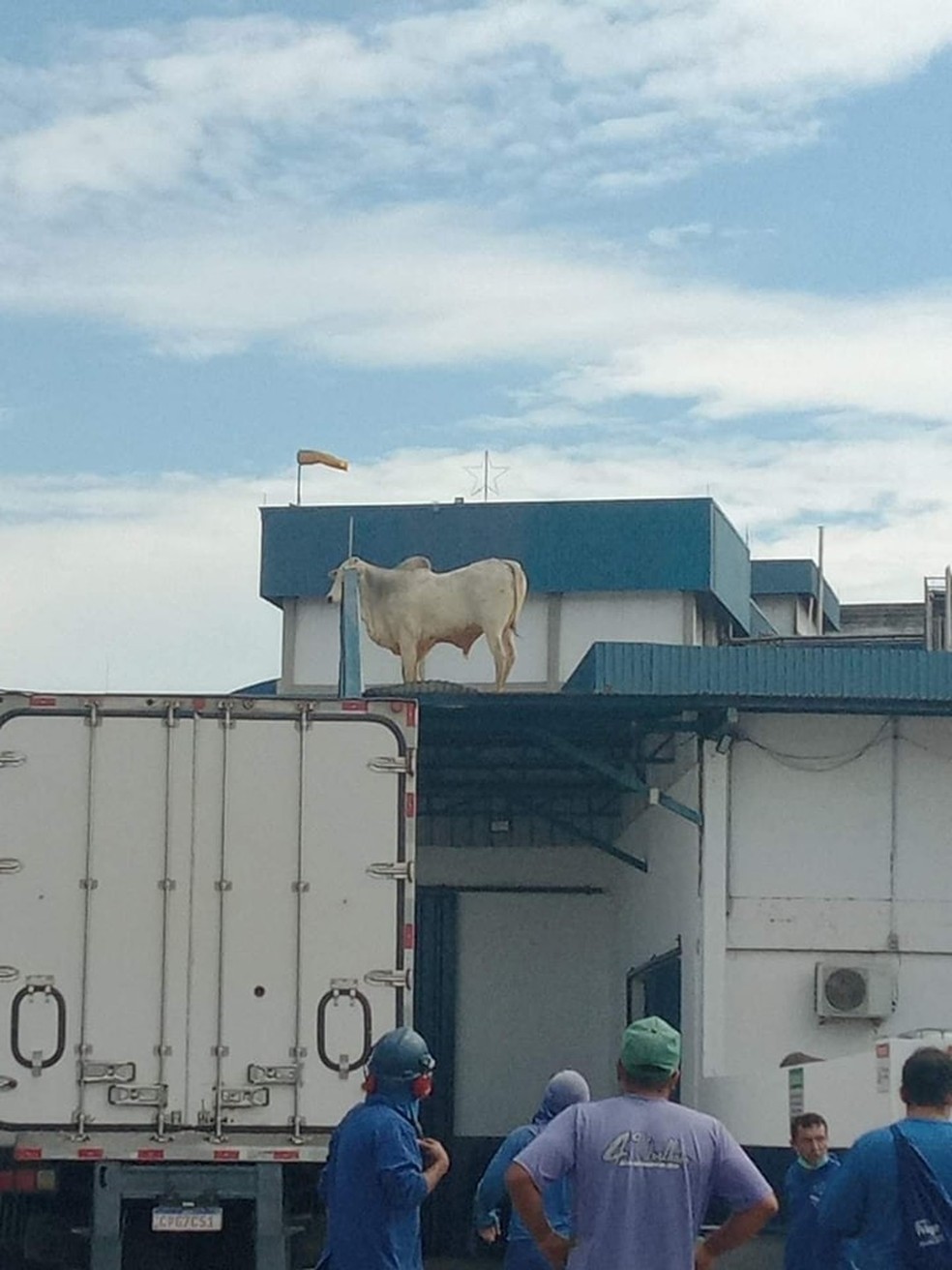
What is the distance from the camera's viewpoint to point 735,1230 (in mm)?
7020

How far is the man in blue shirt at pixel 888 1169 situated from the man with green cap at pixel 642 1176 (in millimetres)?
215

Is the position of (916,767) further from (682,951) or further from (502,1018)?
(502,1018)

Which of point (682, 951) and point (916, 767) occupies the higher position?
point (916, 767)

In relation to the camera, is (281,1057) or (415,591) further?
(415,591)

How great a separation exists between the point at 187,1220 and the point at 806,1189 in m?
4.53

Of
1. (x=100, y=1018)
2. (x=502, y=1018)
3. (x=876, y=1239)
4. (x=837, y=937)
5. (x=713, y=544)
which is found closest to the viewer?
(x=876, y=1239)

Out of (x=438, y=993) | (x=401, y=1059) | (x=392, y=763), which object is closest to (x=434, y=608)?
(x=438, y=993)

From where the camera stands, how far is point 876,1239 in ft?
22.6

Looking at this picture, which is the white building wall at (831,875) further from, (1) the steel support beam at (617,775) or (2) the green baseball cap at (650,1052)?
(2) the green baseball cap at (650,1052)

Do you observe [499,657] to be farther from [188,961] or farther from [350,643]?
[188,961]

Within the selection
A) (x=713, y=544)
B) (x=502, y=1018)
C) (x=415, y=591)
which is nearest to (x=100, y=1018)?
(x=415, y=591)

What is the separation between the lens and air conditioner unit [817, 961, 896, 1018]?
20578 millimetres

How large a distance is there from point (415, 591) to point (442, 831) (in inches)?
131

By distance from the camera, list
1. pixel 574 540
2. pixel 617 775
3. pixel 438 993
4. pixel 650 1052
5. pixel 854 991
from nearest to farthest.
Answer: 1. pixel 650 1052
2. pixel 854 991
3. pixel 617 775
4. pixel 438 993
5. pixel 574 540
